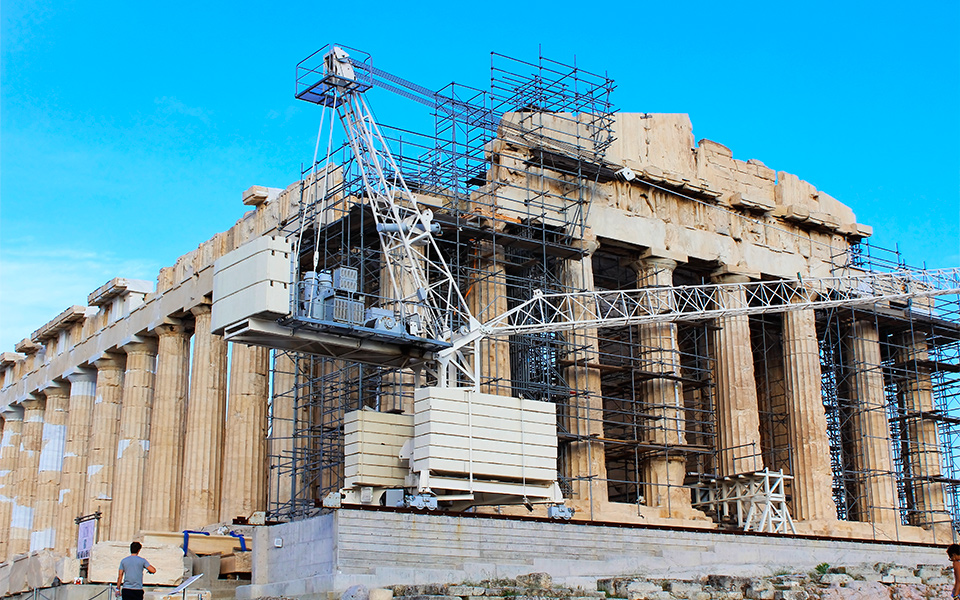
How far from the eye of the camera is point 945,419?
6250 cm

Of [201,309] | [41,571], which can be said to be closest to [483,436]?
[41,571]

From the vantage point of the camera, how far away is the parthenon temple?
4250cm

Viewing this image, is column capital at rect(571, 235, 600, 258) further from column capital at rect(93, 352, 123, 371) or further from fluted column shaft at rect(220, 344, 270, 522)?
column capital at rect(93, 352, 123, 371)

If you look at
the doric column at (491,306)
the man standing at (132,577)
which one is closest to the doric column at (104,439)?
the doric column at (491,306)

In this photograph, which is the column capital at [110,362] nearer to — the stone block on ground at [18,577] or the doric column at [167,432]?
the doric column at [167,432]

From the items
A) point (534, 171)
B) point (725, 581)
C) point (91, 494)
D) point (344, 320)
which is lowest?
point (725, 581)

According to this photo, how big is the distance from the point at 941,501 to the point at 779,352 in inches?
409

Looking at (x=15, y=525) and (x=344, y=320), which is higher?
(x=344, y=320)

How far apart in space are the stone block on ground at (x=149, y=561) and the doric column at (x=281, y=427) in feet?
42.9

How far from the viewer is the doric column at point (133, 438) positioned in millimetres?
57969

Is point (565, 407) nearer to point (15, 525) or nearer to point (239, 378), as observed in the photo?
point (239, 378)

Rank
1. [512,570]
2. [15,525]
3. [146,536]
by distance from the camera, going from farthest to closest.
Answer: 1. [15,525]
2. [146,536]
3. [512,570]

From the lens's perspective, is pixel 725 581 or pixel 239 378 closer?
pixel 725 581

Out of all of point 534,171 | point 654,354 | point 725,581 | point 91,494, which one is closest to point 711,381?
point 654,354
